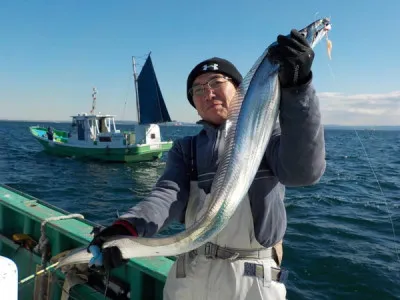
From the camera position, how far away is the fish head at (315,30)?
6.02ft

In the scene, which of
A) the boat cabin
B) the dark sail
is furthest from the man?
the dark sail

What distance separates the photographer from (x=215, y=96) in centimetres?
237

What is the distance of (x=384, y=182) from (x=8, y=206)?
52.0 ft

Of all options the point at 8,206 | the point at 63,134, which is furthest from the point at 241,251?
the point at 63,134

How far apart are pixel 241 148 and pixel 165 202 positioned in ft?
2.57

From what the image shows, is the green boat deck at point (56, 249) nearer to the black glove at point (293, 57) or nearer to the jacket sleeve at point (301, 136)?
the jacket sleeve at point (301, 136)

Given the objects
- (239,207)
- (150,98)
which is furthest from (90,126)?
(239,207)

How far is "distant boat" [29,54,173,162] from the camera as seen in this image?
1013 inches

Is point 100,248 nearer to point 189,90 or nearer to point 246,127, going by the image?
point 246,127

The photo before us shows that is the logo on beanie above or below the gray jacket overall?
above

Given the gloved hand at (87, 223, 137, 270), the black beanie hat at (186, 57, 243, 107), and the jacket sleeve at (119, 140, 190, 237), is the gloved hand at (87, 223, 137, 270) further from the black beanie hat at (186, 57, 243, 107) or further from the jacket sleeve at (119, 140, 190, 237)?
the black beanie hat at (186, 57, 243, 107)

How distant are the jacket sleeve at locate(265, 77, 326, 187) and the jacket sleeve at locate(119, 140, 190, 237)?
0.80 meters

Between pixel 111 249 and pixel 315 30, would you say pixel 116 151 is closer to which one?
pixel 111 249

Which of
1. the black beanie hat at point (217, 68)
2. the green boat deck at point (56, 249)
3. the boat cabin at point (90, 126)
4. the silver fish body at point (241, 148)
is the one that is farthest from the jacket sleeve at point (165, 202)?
the boat cabin at point (90, 126)
